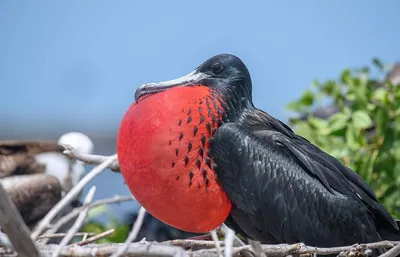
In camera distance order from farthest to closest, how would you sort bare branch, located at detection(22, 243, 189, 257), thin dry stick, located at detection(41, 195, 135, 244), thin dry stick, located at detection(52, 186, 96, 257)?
thin dry stick, located at detection(41, 195, 135, 244) < thin dry stick, located at detection(52, 186, 96, 257) < bare branch, located at detection(22, 243, 189, 257)

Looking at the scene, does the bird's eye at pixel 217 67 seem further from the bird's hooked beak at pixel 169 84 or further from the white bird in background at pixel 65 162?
the white bird in background at pixel 65 162

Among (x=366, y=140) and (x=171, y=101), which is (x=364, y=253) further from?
(x=366, y=140)

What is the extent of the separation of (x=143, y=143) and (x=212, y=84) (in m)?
0.47

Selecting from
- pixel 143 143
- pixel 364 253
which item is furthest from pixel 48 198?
pixel 364 253

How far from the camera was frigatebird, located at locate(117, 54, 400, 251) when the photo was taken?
254 centimetres

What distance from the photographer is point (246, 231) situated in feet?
9.41

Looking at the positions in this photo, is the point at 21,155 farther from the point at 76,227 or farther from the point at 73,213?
the point at 76,227

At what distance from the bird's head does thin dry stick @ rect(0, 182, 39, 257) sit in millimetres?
1267

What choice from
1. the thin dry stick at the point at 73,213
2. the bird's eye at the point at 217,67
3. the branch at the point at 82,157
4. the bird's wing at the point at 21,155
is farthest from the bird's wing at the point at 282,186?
the bird's wing at the point at 21,155

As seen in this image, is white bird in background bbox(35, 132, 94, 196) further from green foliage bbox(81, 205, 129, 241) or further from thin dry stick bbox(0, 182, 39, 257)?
thin dry stick bbox(0, 182, 39, 257)

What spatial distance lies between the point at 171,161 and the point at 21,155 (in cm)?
229

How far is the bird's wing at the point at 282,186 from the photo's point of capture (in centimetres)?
272

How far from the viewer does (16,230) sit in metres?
1.64

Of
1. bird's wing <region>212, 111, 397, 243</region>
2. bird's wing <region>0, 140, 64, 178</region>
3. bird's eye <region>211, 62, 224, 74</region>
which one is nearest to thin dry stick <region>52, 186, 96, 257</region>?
bird's wing <region>212, 111, 397, 243</region>
